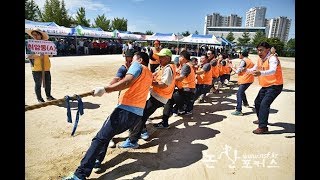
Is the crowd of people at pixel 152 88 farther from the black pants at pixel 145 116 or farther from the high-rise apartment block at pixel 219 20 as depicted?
the high-rise apartment block at pixel 219 20

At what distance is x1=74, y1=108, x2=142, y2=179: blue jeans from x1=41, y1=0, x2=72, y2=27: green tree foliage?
111 ft

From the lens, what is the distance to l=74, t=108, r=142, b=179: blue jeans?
3.46 meters

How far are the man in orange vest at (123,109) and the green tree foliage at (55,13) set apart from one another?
33.6 metres

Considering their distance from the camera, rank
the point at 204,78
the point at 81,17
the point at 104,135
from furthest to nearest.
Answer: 1. the point at 81,17
2. the point at 204,78
3. the point at 104,135

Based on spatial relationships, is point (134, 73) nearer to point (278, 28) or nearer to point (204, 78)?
point (204, 78)

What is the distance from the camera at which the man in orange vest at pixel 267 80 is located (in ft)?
18.2

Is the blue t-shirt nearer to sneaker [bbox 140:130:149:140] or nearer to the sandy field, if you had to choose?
Result: the sandy field

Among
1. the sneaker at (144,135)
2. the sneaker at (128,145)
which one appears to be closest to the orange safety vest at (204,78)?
the sneaker at (144,135)

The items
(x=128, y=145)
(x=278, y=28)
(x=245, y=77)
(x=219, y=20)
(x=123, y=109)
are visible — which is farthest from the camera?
(x=219, y=20)

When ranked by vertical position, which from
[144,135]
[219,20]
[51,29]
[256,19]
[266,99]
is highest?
[219,20]

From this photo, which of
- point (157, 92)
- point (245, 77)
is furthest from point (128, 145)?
point (245, 77)

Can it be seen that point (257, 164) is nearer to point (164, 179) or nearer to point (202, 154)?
point (202, 154)

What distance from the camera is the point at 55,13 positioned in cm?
3341

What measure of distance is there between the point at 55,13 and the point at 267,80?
110 feet
